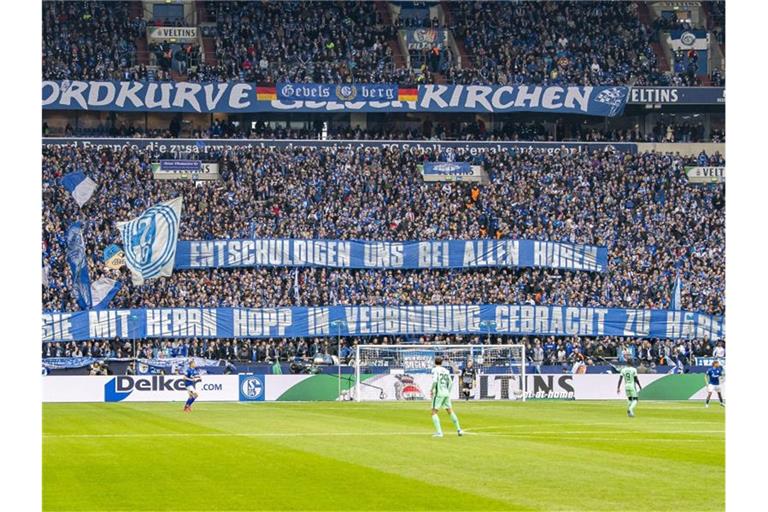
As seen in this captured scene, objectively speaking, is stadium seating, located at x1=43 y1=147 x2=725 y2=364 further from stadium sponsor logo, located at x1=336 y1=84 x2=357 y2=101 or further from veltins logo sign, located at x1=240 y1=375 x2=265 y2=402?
veltins logo sign, located at x1=240 y1=375 x2=265 y2=402

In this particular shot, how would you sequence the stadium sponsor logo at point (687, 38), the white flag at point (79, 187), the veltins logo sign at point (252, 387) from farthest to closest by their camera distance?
the stadium sponsor logo at point (687, 38), the white flag at point (79, 187), the veltins logo sign at point (252, 387)

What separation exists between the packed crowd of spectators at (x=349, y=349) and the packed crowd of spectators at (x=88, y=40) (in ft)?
72.5

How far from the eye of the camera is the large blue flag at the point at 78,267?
59.8m

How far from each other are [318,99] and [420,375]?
91.5 ft

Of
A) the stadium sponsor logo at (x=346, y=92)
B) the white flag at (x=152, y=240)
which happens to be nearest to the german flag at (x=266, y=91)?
the stadium sponsor logo at (x=346, y=92)

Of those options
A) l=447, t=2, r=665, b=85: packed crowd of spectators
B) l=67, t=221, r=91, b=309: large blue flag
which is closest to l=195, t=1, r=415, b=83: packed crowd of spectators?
l=447, t=2, r=665, b=85: packed crowd of spectators

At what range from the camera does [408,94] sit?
255ft

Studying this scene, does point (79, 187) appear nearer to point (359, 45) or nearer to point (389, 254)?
point (389, 254)

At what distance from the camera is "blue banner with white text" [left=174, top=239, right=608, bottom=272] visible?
64500mm

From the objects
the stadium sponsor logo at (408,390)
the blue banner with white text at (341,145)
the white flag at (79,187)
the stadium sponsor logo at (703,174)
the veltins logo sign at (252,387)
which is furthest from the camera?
the stadium sponsor logo at (703,174)

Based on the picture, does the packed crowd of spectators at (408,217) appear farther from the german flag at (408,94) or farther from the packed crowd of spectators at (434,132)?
the german flag at (408,94)

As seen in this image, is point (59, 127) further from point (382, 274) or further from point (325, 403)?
point (325, 403)

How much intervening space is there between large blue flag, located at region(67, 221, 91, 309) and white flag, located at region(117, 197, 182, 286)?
2.17 metres

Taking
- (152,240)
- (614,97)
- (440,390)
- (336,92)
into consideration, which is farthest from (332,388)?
(614,97)
